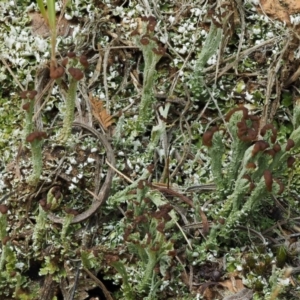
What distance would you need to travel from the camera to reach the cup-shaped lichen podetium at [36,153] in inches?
85.7

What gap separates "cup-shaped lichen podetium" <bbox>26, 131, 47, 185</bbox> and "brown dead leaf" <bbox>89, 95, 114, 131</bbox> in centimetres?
40

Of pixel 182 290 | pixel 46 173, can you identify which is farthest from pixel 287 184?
pixel 46 173

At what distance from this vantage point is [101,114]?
264 centimetres

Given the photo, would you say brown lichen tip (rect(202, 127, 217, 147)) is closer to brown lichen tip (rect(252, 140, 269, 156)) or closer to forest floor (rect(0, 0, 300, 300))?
forest floor (rect(0, 0, 300, 300))

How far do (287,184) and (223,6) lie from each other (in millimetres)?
1007

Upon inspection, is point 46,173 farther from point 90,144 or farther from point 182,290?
point 182,290

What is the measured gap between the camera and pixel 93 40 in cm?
290

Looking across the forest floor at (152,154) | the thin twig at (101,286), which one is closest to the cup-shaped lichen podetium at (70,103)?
the forest floor at (152,154)

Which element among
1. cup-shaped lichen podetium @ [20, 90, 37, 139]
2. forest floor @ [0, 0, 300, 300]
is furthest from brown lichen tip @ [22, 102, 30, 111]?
forest floor @ [0, 0, 300, 300]

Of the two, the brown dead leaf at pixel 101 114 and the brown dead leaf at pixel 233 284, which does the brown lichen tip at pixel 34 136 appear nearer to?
the brown dead leaf at pixel 101 114

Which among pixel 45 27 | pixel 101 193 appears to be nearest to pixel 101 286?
pixel 101 193

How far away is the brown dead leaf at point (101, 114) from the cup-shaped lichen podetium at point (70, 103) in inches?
7.5

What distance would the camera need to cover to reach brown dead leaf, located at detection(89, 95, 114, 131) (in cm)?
263

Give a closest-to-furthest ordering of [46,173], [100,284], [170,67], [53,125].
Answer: [100,284], [46,173], [53,125], [170,67]
